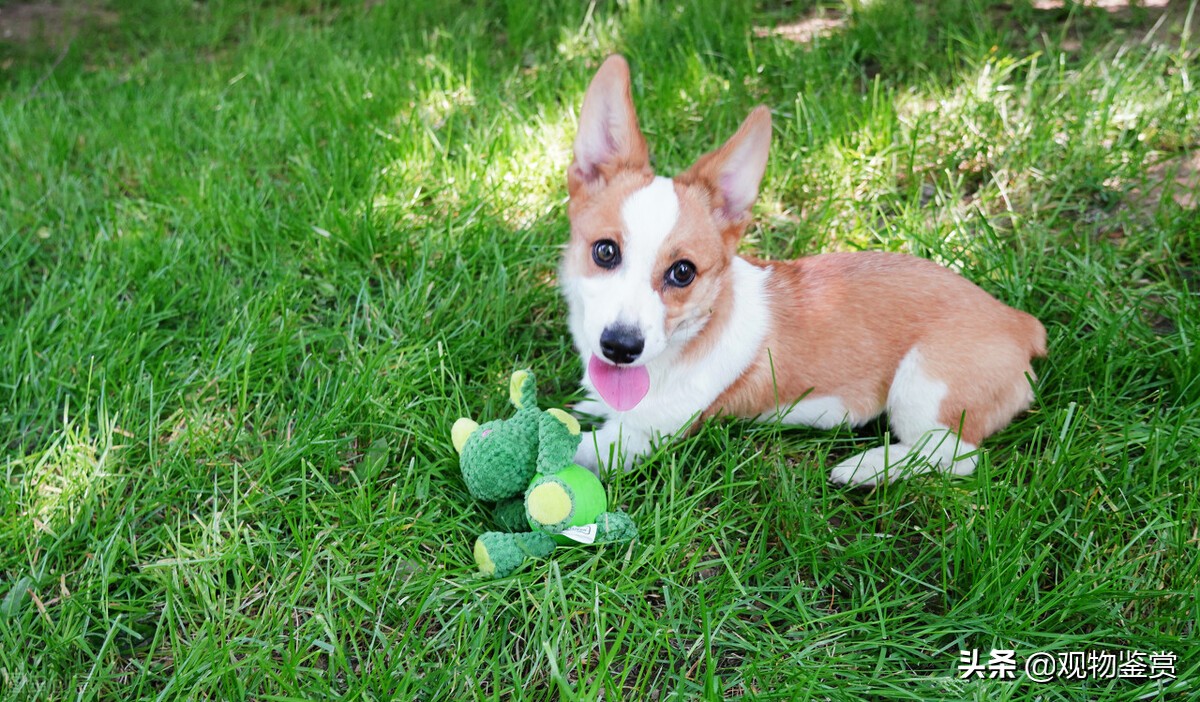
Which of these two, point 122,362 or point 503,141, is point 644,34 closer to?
point 503,141

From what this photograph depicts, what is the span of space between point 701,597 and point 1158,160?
295cm

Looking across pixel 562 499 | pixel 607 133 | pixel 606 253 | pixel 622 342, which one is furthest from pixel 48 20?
pixel 562 499

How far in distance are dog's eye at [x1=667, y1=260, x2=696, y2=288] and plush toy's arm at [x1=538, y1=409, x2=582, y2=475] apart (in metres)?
0.51

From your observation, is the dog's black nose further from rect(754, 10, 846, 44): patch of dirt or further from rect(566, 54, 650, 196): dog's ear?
rect(754, 10, 846, 44): patch of dirt

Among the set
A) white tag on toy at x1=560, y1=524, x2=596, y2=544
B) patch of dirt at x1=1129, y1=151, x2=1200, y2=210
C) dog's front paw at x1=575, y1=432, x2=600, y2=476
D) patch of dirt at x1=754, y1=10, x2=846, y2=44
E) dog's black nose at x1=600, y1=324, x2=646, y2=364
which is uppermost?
patch of dirt at x1=754, y1=10, x2=846, y2=44

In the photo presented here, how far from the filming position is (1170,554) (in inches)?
84.4

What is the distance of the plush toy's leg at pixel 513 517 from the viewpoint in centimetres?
229

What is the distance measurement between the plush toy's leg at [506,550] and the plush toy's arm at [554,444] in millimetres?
198

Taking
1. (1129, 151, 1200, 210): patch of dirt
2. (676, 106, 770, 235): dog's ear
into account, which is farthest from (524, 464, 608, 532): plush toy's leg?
(1129, 151, 1200, 210): patch of dirt

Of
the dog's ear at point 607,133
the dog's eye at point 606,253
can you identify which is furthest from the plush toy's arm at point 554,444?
the dog's ear at point 607,133

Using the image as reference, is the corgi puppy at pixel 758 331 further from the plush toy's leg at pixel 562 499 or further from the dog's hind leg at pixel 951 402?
the plush toy's leg at pixel 562 499

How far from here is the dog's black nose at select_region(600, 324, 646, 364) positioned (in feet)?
7.05

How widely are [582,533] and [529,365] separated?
0.98m

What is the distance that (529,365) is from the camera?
2.99 m
